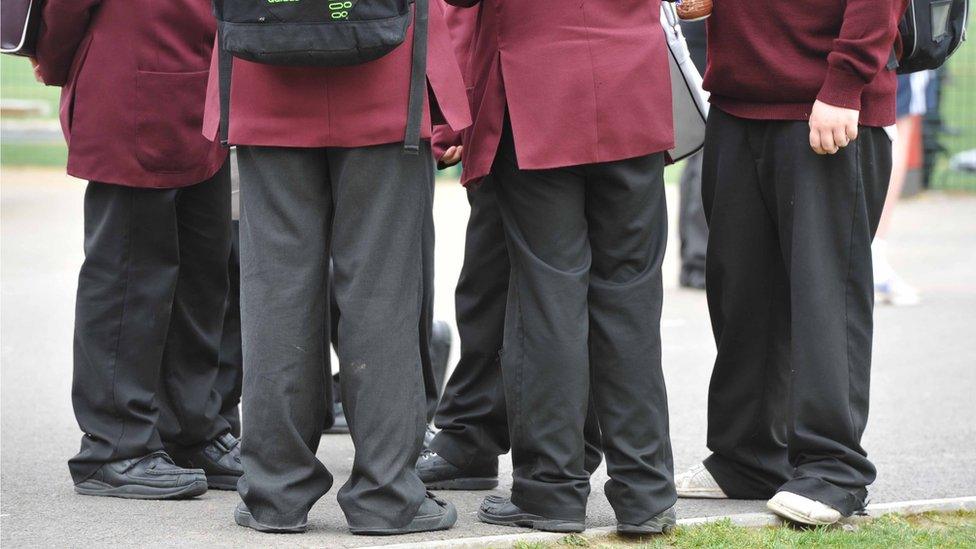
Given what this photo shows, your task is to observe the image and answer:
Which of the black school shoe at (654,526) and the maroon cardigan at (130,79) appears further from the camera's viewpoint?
the maroon cardigan at (130,79)

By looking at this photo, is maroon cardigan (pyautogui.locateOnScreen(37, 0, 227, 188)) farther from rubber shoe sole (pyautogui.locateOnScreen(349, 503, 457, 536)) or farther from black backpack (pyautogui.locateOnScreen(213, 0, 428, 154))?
rubber shoe sole (pyautogui.locateOnScreen(349, 503, 457, 536))

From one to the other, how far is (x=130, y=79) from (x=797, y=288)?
193cm

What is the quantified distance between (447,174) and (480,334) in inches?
473

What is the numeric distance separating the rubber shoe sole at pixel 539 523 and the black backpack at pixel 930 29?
1.50m

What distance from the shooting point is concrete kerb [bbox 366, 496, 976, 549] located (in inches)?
142

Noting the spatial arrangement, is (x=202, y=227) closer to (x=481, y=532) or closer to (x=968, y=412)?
(x=481, y=532)

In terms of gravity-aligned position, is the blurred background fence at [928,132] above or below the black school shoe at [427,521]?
below

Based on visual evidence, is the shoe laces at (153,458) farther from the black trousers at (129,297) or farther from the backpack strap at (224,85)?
the backpack strap at (224,85)

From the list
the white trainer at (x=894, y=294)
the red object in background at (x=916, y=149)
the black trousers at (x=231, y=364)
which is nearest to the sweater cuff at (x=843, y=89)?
the black trousers at (x=231, y=364)

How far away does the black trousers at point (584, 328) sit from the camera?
146 inches

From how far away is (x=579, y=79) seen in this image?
3631 millimetres

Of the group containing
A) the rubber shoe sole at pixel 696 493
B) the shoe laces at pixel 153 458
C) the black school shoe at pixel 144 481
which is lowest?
the rubber shoe sole at pixel 696 493

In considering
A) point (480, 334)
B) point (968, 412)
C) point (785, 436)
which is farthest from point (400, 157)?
point (968, 412)

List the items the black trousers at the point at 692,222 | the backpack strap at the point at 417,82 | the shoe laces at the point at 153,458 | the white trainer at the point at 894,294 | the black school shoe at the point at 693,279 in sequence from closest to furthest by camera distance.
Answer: the backpack strap at the point at 417,82 → the shoe laces at the point at 153,458 → the white trainer at the point at 894,294 → the black trousers at the point at 692,222 → the black school shoe at the point at 693,279
